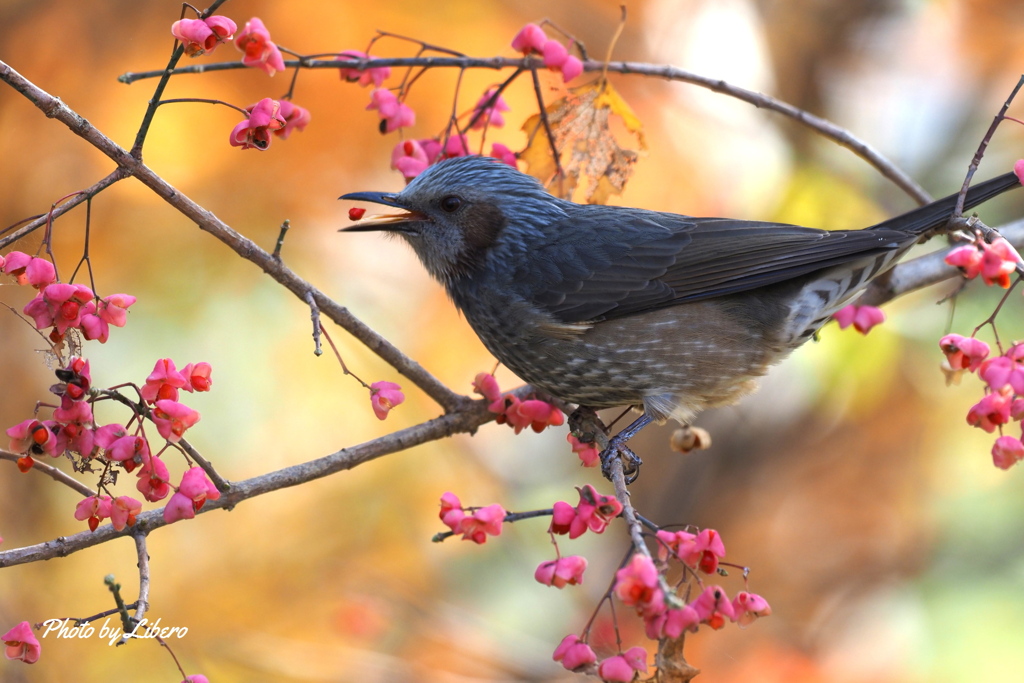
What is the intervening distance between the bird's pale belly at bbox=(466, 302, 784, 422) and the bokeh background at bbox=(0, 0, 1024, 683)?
65.9 inches

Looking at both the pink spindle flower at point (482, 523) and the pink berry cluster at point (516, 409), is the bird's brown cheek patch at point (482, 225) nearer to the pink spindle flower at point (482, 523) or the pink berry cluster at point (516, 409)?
the pink berry cluster at point (516, 409)

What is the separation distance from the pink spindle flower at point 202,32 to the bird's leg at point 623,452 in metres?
1.64

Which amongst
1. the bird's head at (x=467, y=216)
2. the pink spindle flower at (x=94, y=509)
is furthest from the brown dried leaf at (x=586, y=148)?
the pink spindle flower at (x=94, y=509)

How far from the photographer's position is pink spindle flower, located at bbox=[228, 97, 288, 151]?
7.86 ft

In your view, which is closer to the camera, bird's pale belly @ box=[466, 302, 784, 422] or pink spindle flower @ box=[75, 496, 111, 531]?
pink spindle flower @ box=[75, 496, 111, 531]

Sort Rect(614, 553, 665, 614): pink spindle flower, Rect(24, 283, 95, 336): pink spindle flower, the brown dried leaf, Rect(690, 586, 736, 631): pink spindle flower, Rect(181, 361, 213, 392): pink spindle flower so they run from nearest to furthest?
1. Rect(614, 553, 665, 614): pink spindle flower
2. Rect(690, 586, 736, 631): pink spindle flower
3. Rect(24, 283, 95, 336): pink spindle flower
4. Rect(181, 361, 213, 392): pink spindle flower
5. the brown dried leaf

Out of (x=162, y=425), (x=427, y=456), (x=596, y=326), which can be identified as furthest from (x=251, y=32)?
(x=427, y=456)

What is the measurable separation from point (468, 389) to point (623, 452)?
2.48m

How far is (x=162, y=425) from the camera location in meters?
2.08

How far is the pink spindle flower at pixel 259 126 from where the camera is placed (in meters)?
2.40

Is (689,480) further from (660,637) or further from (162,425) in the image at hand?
(162,425)

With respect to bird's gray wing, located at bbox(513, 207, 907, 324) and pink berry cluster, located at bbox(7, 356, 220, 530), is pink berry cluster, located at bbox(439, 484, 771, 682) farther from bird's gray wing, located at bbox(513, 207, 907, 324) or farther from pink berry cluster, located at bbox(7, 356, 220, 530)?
bird's gray wing, located at bbox(513, 207, 907, 324)

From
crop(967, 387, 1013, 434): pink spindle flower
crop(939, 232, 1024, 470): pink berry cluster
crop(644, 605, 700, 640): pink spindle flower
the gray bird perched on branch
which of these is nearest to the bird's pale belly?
the gray bird perched on branch

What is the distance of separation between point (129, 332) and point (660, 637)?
3571 mm
